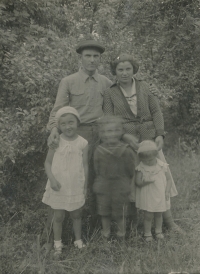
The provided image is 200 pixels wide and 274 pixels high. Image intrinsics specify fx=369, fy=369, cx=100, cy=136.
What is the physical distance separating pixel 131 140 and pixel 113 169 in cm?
38

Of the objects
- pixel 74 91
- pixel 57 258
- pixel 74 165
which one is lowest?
pixel 57 258

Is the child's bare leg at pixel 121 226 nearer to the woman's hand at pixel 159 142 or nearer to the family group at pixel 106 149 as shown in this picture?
the family group at pixel 106 149

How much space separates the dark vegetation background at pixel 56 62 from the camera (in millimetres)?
4617

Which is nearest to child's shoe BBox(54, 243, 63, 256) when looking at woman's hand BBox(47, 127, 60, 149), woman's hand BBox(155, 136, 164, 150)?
woman's hand BBox(47, 127, 60, 149)

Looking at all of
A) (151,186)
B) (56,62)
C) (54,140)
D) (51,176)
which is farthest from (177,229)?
(56,62)

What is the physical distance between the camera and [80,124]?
13.0 feet

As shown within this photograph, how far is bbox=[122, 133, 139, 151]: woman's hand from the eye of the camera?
12.4 feet

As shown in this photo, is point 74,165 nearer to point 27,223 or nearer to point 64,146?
point 64,146

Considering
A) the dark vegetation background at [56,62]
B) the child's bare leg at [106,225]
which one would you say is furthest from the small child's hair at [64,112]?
the child's bare leg at [106,225]

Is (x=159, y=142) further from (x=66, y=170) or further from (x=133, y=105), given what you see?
(x=66, y=170)

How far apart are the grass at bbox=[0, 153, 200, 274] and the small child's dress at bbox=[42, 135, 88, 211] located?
0.41 m

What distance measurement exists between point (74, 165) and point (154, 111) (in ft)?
3.54

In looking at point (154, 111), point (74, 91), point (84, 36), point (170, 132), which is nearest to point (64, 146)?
point (74, 91)

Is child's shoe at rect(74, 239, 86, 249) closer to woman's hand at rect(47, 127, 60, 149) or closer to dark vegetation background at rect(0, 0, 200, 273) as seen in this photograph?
dark vegetation background at rect(0, 0, 200, 273)
